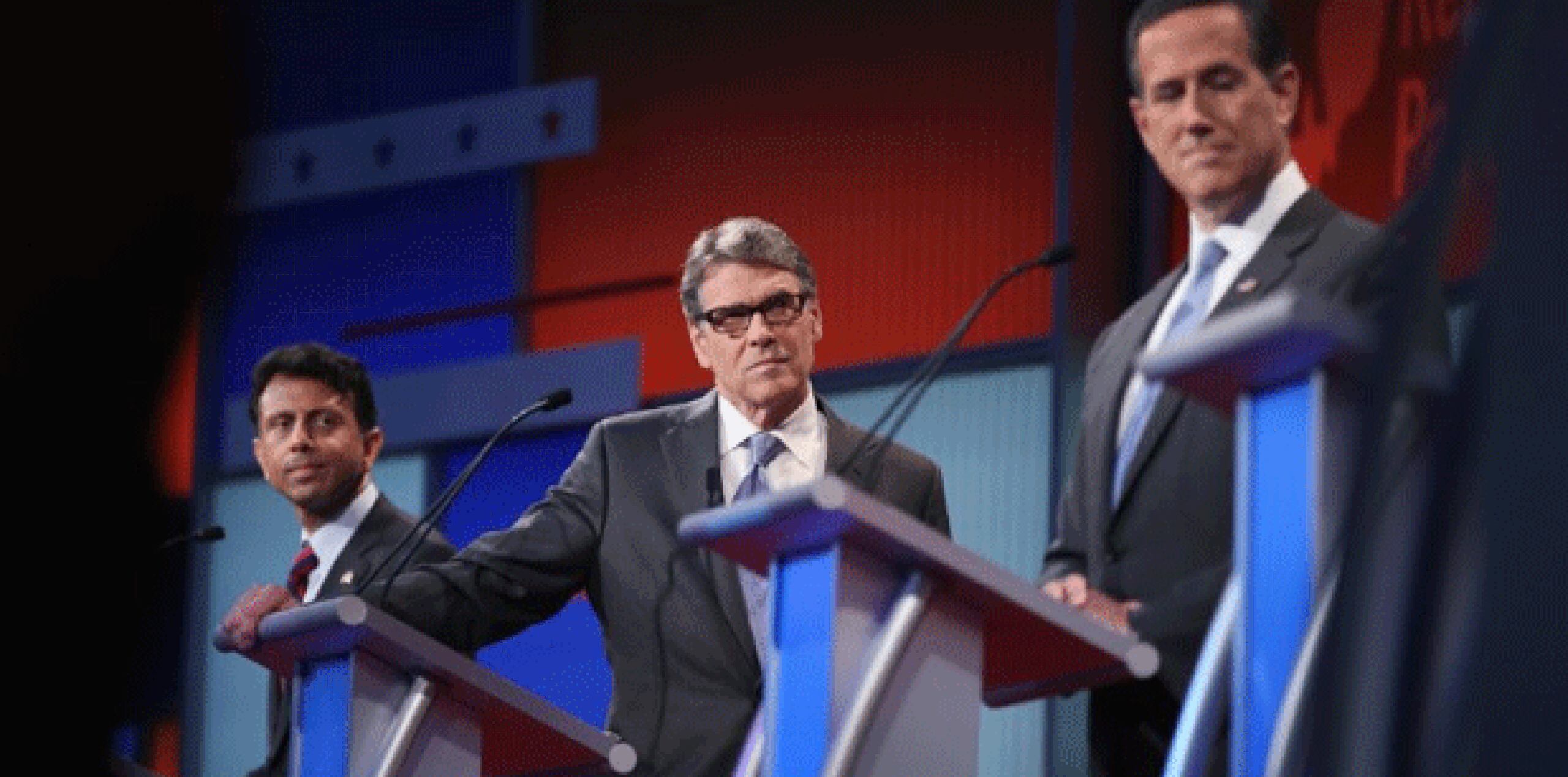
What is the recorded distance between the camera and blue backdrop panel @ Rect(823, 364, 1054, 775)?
14.5 feet

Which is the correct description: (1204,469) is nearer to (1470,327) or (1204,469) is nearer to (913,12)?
(1470,327)

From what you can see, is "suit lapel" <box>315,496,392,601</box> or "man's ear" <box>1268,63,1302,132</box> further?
"suit lapel" <box>315,496,392,601</box>

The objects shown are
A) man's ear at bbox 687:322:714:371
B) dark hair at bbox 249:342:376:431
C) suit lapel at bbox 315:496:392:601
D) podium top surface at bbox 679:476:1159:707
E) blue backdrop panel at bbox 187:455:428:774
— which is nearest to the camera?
podium top surface at bbox 679:476:1159:707

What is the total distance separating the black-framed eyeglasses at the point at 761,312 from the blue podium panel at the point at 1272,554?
1.55 meters

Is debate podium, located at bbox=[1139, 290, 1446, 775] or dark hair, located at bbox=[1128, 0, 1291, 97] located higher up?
dark hair, located at bbox=[1128, 0, 1291, 97]

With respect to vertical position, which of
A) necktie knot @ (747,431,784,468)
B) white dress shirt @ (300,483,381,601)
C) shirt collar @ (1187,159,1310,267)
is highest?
shirt collar @ (1187,159,1310,267)

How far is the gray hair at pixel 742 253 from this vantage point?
10.8 ft

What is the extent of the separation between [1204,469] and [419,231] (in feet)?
12.6

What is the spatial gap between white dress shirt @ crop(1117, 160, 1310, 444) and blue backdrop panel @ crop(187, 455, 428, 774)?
11.1 ft

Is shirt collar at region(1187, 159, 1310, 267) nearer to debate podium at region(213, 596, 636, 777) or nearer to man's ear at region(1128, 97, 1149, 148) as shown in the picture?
man's ear at region(1128, 97, 1149, 148)

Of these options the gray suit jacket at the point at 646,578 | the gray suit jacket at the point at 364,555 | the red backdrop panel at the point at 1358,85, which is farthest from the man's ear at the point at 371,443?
the red backdrop panel at the point at 1358,85

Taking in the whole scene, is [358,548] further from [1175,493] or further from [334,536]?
[1175,493]

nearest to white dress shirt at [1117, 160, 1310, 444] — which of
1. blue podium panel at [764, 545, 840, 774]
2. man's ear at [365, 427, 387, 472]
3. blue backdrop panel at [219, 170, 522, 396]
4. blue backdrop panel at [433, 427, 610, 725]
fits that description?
blue podium panel at [764, 545, 840, 774]

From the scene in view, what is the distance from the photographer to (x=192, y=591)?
238 inches
